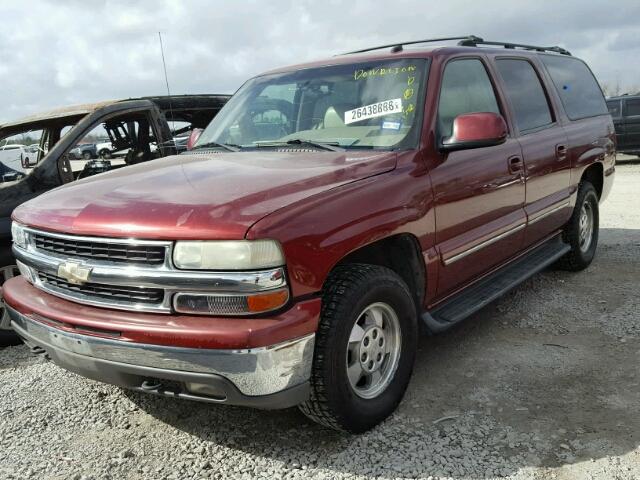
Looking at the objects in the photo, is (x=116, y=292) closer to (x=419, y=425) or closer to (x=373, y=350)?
(x=373, y=350)

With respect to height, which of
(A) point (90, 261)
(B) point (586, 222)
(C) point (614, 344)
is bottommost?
(C) point (614, 344)

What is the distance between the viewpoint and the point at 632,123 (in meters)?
14.2

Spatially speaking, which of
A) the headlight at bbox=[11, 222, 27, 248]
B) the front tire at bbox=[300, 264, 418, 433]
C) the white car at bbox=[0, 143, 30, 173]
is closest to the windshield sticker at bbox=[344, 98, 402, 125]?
the front tire at bbox=[300, 264, 418, 433]

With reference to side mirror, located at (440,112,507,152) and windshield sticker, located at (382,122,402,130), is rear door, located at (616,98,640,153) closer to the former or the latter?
side mirror, located at (440,112,507,152)

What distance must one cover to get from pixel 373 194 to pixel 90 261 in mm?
1316

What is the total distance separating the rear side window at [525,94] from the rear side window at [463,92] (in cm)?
28

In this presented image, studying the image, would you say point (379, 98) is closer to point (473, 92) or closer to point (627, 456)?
point (473, 92)

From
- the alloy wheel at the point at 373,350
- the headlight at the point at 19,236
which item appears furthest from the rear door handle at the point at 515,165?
the headlight at the point at 19,236

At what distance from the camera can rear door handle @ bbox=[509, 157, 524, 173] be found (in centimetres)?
395

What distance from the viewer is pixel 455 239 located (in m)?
3.44

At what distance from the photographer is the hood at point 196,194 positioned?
239cm

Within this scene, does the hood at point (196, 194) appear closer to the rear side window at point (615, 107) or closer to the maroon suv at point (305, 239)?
the maroon suv at point (305, 239)

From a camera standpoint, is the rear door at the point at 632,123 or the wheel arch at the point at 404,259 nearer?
the wheel arch at the point at 404,259

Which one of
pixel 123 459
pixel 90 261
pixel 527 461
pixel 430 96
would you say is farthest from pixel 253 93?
pixel 527 461
